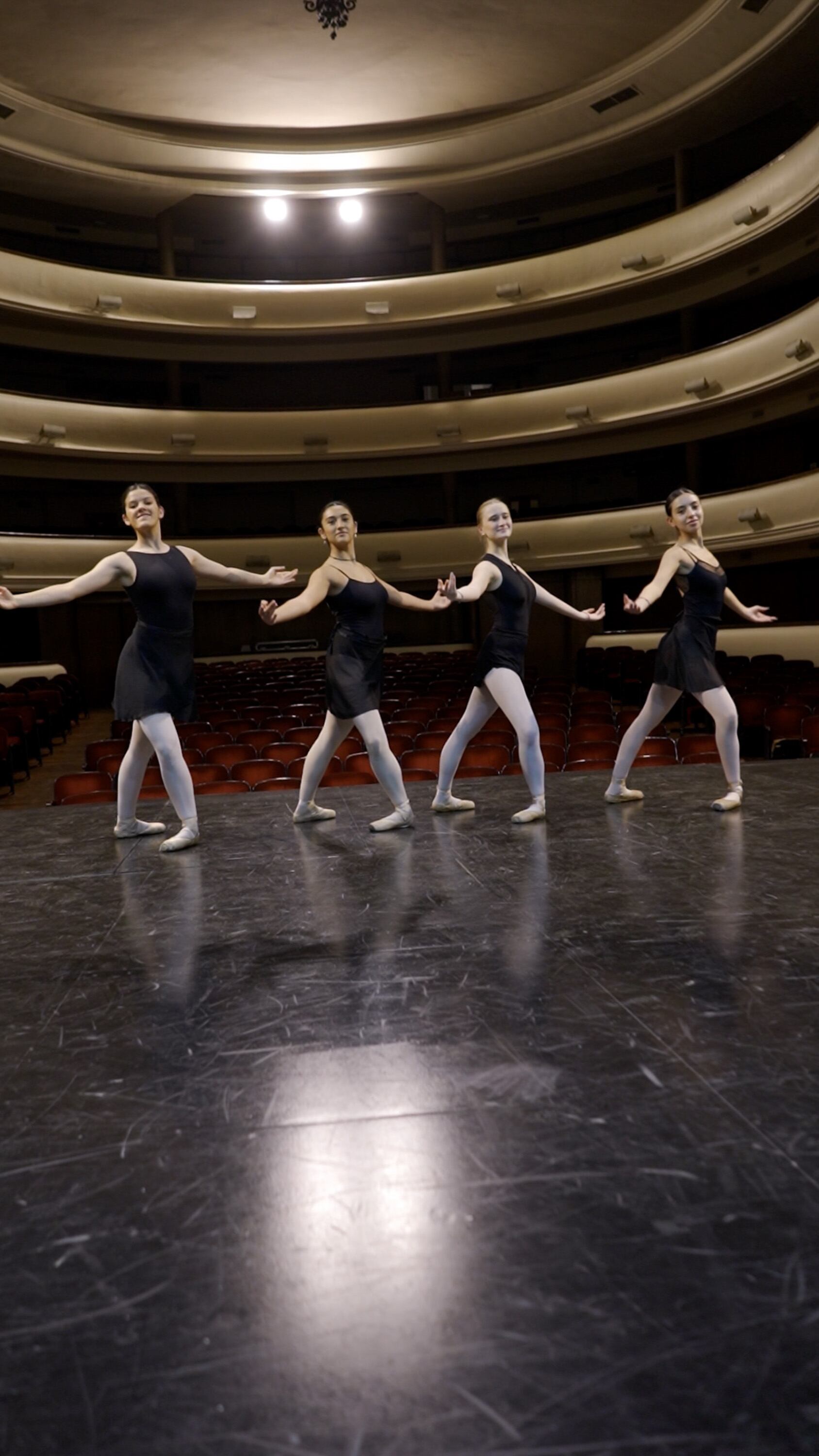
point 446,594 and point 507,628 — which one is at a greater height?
point 446,594

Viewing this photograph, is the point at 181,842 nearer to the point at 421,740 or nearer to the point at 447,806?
the point at 447,806

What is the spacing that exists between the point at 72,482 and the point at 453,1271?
874 inches

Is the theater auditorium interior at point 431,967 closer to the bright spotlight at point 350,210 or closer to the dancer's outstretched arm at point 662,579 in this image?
the dancer's outstretched arm at point 662,579

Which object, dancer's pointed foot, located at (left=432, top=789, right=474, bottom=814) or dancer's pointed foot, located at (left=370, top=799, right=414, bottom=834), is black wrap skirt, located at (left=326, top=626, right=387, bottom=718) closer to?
dancer's pointed foot, located at (left=370, top=799, right=414, bottom=834)

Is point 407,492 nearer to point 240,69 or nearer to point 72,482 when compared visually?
point 72,482

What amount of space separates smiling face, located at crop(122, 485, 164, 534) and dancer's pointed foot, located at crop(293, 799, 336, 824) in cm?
156

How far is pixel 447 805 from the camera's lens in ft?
18.7

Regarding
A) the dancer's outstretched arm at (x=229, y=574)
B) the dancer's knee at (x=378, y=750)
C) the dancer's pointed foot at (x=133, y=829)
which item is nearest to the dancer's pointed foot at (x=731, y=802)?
the dancer's knee at (x=378, y=750)

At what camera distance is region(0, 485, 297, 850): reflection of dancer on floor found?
484 centimetres

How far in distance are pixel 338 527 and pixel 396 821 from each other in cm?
148

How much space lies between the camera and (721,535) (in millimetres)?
17547

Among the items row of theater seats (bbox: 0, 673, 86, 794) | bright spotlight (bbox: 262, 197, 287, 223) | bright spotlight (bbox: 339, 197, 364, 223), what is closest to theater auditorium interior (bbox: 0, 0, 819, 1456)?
row of theater seats (bbox: 0, 673, 86, 794)

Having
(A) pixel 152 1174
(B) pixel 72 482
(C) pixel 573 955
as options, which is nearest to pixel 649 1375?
(A) pixel 152 1174

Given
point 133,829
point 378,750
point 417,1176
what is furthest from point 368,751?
point 417,1176
